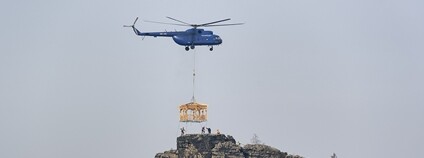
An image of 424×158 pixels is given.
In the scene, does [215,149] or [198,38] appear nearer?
[215,149]

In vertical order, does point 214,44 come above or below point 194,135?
above

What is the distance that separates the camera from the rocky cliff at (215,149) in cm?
14375

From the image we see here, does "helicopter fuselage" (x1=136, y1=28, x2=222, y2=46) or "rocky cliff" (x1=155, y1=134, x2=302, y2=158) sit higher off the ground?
"helicopter fuselage" (x1=136, y1=28, x2=222, y2=46)

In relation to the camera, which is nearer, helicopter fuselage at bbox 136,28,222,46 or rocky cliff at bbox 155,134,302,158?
rocky cliff at bbox 155,134,302,158

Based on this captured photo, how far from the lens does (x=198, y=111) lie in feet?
509

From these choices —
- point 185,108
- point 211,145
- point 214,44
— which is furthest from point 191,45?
point 211,145

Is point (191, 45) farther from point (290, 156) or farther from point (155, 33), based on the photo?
point (290, 156)

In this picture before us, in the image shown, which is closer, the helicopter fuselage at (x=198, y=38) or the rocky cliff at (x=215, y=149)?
the rocky cliff at (x=215, y=149)

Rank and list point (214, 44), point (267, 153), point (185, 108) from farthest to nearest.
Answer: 1. point (214, 44)
2. point (185, 108)
3. point (267, 153)

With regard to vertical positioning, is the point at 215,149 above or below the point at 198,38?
below

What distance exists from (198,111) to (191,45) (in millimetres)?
16454

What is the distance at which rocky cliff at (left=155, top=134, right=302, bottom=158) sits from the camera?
472ft

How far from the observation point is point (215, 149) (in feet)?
474

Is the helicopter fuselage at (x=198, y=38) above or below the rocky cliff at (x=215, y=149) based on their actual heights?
above
